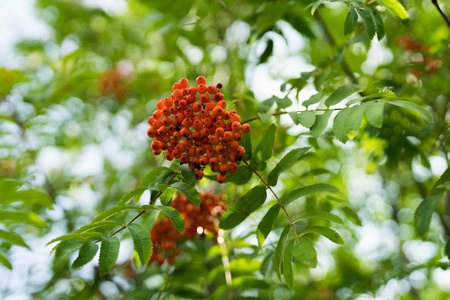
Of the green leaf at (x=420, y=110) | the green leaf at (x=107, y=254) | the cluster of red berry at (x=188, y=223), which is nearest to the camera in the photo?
the green leaf at (x=107, y=254)

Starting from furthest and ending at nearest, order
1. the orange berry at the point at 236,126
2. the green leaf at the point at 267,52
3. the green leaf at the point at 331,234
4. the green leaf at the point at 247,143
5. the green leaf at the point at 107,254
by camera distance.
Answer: the green leaf at the point at 267,52 → the green leaf at the point at 247,143 → the orange berry at the point at 236,126 → the green leaf at the point at 331,234 → the green leaf at the point at 107,254

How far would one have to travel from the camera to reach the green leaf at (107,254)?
161 centimetres

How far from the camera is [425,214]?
153 cm

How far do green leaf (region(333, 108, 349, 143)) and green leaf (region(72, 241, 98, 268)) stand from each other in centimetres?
136

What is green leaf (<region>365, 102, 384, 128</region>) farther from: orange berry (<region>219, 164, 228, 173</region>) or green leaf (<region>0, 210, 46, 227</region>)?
green leaf (<region>0, 210, 46, 227</region>)

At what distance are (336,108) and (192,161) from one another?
90cm

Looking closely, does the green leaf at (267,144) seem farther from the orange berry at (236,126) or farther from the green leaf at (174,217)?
the green leaf at (174,217)

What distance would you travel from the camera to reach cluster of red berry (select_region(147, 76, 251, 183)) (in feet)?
6.56

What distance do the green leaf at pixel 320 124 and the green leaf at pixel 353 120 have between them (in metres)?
0.12

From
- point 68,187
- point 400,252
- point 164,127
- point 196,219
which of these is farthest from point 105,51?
point 400,252

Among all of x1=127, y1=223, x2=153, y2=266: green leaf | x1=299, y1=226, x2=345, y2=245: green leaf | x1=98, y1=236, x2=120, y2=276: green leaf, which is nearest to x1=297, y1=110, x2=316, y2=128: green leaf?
x1=299, y1=226, x2=345, y2=245: green leaf

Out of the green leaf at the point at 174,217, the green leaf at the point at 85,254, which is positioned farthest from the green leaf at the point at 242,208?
the green leaf at the point at 85,254

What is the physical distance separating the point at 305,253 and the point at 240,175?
643mm

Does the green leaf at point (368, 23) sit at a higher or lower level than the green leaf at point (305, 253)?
higher
